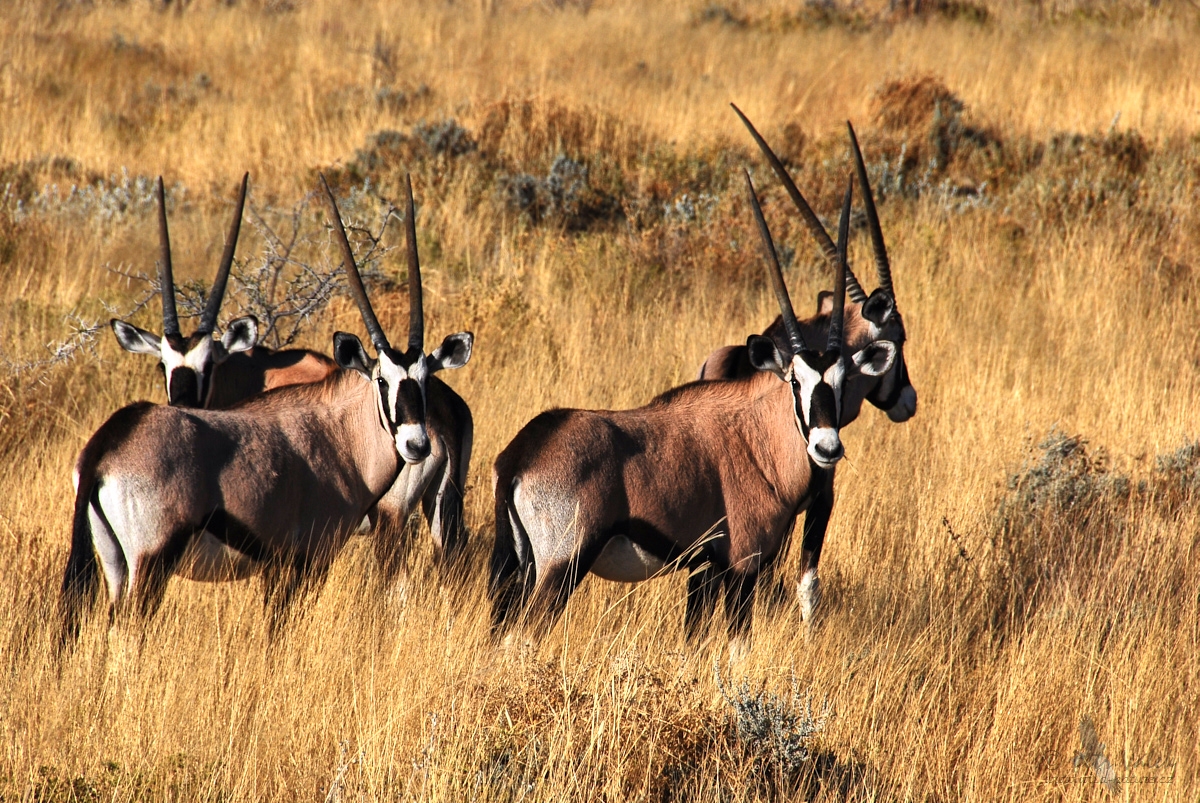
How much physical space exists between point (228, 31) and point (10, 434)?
12.4m

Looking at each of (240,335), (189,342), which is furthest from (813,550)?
(189,342)

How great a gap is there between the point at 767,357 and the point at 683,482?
75cm

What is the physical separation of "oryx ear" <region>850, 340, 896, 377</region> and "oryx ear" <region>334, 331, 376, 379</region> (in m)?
2.20

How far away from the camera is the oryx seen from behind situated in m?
6.17

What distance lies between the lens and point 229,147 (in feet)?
44.0

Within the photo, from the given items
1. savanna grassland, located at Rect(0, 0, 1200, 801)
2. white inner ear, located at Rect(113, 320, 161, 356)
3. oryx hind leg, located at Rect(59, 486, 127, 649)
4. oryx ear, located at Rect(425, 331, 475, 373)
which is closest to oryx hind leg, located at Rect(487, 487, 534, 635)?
savanna grassland, located at Rect(0, 0, 1200, 801)

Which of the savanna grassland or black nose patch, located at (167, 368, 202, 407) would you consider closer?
the savanna grassland

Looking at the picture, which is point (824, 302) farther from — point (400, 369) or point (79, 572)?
point (79, 572)

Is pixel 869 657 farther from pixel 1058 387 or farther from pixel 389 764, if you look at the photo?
pixel 1058 387

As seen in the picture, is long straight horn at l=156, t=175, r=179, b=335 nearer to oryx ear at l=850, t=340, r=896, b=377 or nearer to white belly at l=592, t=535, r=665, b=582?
white belly at l=592, t=535, r=665, b=582

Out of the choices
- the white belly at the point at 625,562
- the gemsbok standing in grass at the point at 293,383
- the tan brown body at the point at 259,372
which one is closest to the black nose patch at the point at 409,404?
the gemsbok standing in grass at the point at 293,383

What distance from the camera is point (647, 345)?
9.29m

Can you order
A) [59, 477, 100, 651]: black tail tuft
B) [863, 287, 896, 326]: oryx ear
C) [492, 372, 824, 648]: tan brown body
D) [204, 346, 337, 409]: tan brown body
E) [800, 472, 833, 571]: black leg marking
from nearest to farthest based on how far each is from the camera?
[59, 477, 100, 651]: black tail tuft → [492, 372, 824, 648]: tan brown body → [800, 472, 833, 571]: black leg marking → [863, 287, 896, 326]: oryx ear → [204, 346, 337, 409]: tan brown body

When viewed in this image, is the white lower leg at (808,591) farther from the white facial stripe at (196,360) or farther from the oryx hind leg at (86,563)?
the white facial stripe at (196,360)
